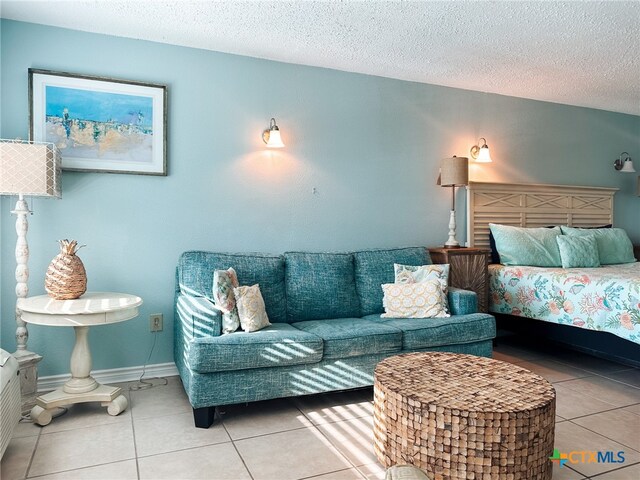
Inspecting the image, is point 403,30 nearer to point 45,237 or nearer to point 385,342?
point 385,342

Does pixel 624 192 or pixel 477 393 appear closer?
pixel 477 393

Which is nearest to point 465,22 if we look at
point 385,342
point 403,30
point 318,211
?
point 403,30

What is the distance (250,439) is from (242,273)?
1.11 m

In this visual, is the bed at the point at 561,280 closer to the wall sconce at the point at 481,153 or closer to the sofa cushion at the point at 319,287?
the wall sconce at the point at 481,153

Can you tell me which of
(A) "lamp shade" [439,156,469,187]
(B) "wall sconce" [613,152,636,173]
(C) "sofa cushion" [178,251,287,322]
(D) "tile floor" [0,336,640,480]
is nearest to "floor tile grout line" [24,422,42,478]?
(D) "tile floor" [0,336,640,480]

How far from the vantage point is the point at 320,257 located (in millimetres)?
3404

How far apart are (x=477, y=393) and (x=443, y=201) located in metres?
2.60

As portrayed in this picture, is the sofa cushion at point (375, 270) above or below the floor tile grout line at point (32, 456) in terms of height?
above

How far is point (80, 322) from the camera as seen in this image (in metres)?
2.42

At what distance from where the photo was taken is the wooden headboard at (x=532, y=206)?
4.38m

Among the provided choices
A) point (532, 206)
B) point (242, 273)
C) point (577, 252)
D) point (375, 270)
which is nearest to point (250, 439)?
point (242, 273)

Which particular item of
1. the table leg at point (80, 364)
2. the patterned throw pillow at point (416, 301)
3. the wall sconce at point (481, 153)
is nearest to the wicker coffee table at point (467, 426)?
the patterned throw pillow at point (416, 301)

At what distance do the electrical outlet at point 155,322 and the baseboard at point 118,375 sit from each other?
0.25 metres

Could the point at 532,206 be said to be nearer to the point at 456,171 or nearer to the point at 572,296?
the point at 456,171
